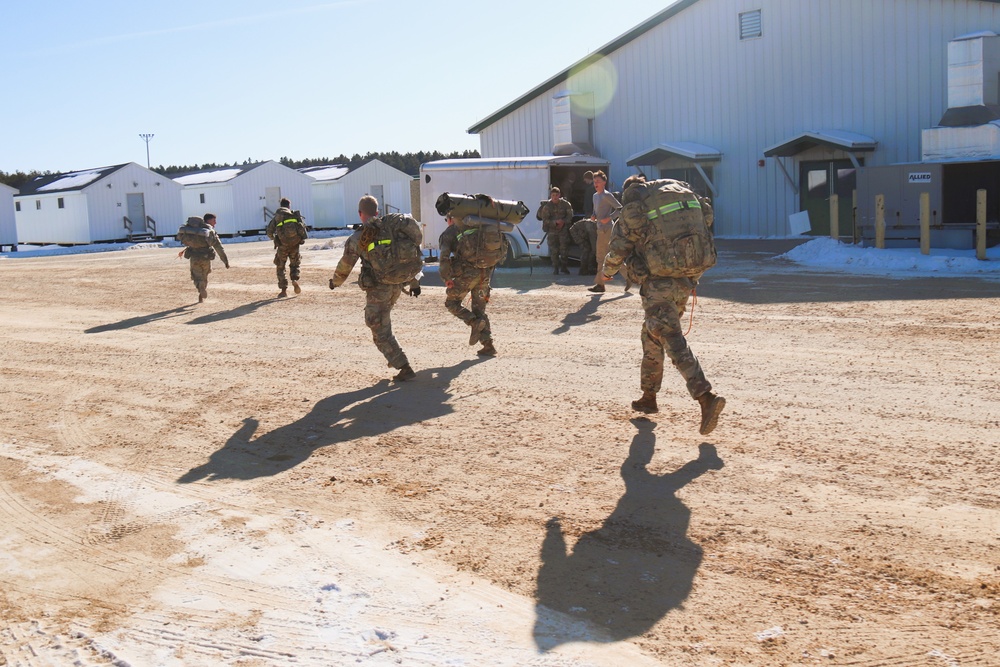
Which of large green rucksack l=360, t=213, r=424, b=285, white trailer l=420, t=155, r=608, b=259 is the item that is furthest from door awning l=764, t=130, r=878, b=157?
large green rucksack l=360, t=213, r=424, b=285

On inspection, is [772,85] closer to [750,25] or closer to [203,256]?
[750,25]

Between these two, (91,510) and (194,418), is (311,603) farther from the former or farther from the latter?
(194,418)

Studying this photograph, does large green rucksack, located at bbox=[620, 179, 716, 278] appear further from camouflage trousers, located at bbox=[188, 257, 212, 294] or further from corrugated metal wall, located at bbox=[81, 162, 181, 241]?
corrugated metal wall, located at bbox=[81, 162, 181, 241]

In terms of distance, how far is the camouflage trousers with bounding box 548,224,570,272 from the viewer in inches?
720

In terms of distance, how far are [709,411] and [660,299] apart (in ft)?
2.91

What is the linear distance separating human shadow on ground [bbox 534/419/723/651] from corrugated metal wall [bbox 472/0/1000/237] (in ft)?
68.0

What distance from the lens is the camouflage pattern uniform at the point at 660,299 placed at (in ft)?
22.4

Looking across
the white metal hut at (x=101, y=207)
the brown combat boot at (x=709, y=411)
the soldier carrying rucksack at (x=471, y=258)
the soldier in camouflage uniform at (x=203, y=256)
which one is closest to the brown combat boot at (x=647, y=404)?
the brown combat boot at (x=709, y=411)

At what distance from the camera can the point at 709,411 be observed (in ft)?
21.8

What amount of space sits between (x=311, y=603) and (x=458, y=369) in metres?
5.36

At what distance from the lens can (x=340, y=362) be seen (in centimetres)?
1059

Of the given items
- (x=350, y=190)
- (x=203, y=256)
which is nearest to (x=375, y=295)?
(x=203, y=256)

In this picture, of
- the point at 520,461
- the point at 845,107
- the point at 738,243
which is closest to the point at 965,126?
the point at 845,107

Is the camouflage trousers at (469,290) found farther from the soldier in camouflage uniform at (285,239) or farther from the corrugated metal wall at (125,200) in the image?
the corrugated metal wall at (125,200)
